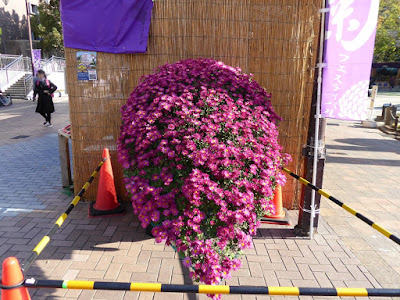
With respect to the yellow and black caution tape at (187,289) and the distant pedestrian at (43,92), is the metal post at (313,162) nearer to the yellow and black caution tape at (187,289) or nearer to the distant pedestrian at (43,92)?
the yellow and black caution tape at (187,289)

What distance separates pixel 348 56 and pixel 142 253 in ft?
10.3

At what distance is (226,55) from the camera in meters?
4.12

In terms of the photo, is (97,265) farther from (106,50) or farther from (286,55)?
(286,55)

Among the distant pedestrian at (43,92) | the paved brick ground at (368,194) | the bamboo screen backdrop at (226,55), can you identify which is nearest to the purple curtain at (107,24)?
the bamboo screen backdrop at (226,55)

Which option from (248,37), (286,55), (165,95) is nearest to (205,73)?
(165,95)

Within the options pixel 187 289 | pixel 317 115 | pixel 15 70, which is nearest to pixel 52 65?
pixel 15 70

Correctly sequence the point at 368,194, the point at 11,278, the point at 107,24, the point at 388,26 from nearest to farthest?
1. the point at 11,278
2. the point at 107,24
3. the point at 368,194
4. the point at 388,26

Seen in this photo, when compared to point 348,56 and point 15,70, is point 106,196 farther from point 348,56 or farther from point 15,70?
point 15,70

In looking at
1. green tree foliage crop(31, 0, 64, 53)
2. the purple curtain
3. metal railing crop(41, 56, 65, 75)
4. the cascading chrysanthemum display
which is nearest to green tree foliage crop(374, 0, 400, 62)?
metal railing crop(41, 56, 65, 75)

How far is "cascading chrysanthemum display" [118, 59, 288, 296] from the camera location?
248cm

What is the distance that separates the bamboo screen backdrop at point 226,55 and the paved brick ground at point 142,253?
39.3 inches

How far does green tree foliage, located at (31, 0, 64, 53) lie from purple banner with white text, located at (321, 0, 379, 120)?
28.0 meters

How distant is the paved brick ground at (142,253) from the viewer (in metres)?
3.03

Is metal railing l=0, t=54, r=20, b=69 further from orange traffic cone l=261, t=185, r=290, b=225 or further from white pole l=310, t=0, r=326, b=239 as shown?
white pole l=310, t=0, r=326, b=239
